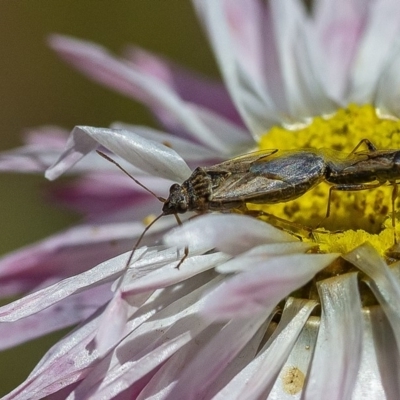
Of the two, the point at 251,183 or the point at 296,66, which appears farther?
the point at 296,66

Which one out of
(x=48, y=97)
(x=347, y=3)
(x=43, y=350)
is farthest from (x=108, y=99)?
(x=347, y=3)

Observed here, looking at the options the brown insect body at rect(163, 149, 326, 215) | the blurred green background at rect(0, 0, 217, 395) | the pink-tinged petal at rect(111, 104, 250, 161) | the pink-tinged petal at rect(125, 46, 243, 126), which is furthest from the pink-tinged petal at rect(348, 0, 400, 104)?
the blurred green background at rect(0, 0, 217, 395)

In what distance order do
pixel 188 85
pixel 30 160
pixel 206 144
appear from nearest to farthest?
pixel 30 160, pixel 206 144, pixel 188 85

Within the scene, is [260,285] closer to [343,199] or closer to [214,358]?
[214,358]

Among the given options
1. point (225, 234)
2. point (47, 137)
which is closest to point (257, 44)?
point (47, 137)

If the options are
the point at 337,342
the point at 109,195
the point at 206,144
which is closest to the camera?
the point at 337,342
